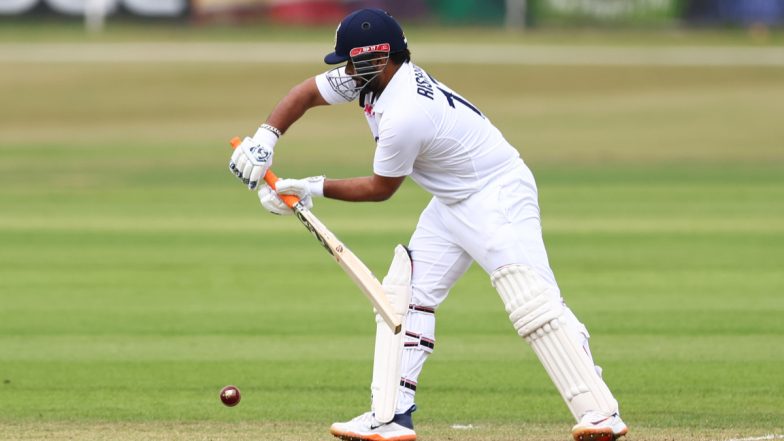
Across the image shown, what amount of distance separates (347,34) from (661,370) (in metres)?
3.29

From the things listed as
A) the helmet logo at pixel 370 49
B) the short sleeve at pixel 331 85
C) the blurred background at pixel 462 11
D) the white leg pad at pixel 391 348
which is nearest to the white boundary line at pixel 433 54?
the blurred background at pixel 462 11

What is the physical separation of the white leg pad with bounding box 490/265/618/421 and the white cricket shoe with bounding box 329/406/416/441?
775 mm

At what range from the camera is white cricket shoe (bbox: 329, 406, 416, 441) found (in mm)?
7195

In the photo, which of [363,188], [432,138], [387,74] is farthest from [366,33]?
[363,188]

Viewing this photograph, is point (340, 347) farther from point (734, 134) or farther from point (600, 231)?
point (734, 134)

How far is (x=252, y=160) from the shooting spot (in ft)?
23.5

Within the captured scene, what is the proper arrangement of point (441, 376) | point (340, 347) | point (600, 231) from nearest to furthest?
1. point (441, 376)
2. point (340, 347)
3. point (600, 231)

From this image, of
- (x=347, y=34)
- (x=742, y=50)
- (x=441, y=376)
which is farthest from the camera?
(x=742, y=50)

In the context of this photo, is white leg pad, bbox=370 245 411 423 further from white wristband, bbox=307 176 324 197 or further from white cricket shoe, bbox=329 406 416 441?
white wristband, bbox=307 176 324 197

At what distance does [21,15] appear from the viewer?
119 feet

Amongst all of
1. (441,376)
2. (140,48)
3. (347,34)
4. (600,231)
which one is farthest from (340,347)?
(140,48)

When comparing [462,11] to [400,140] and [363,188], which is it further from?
[400,140]

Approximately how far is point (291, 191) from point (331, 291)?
531 centimetres

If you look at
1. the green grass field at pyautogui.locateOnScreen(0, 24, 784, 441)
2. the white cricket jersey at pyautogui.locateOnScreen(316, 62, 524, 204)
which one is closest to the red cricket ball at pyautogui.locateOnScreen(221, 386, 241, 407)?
the green grass field at pyautogui.locateOnScreen(0, 24, 784, 441)
